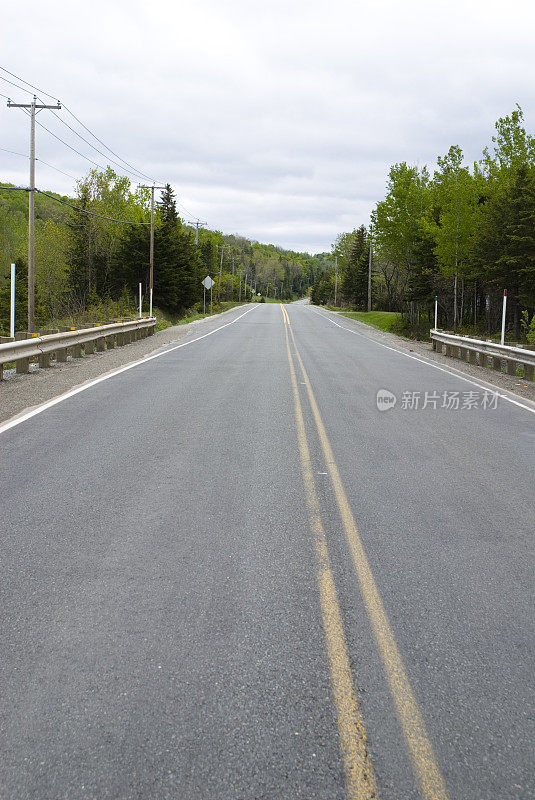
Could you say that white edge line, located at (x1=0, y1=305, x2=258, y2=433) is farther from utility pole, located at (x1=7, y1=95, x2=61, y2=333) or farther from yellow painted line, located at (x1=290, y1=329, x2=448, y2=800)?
utility pole, located at (x1=7, y1=95, x2=61, y2=333)

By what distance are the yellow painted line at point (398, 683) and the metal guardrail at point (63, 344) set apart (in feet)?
33.4

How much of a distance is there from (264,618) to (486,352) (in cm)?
1725

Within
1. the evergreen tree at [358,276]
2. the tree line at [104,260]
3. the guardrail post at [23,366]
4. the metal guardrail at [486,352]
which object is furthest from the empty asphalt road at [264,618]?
the evergreen tree at [358,276]

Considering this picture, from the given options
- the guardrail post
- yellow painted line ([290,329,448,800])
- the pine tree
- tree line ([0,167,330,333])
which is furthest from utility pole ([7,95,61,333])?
the pine tree

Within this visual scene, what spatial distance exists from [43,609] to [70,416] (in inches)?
237

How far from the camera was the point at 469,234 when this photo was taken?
4128 cm

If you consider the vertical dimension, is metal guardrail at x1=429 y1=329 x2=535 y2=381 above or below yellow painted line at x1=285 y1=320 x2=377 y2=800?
above

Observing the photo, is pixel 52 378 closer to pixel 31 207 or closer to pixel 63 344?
pixel 63 344

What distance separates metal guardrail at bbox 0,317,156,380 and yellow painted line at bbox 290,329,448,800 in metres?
10.2

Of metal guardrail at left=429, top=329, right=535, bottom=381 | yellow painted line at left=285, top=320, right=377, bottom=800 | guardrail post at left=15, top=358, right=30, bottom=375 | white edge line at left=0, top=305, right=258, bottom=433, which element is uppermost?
metal guardrail at left=429, top=329, right=535, bottom=381

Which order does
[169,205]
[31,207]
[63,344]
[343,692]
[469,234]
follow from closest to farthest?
[343,692] < [63,344] < [31,207] < [469,234] < [169,205]

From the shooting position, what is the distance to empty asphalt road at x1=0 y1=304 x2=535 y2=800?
258cm

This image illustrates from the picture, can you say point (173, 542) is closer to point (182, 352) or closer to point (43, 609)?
point (43, 609)

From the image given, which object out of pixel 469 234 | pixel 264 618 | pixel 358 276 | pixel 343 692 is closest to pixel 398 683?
pixel 343 692
